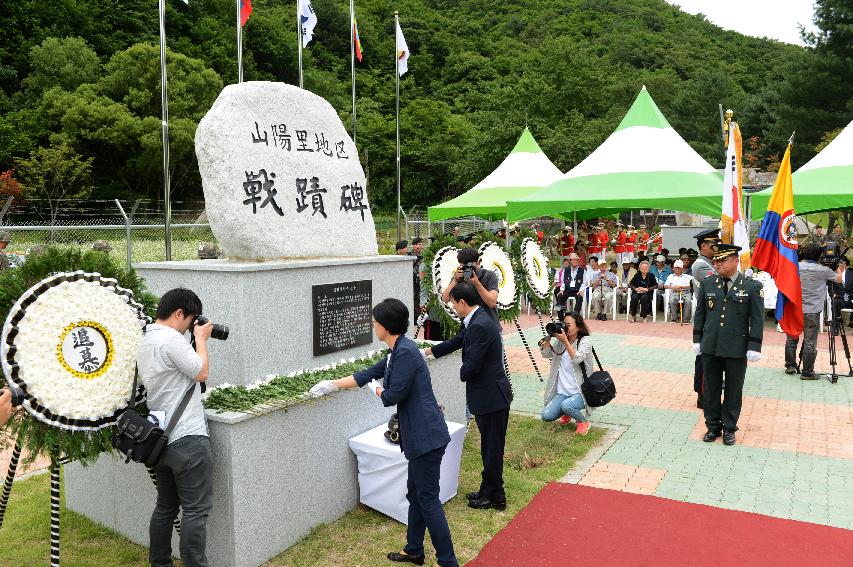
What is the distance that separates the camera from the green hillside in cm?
3133

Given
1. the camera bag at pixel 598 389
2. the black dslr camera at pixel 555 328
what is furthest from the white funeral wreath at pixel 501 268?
the camera bag at pixel 598 389

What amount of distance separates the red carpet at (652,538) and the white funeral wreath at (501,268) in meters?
3.33

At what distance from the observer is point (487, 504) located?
189 inches

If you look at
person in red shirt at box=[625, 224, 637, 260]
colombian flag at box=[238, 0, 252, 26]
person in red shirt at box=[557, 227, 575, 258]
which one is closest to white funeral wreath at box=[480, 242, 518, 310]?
colombian flag at box=[238, 0, 252, 26]

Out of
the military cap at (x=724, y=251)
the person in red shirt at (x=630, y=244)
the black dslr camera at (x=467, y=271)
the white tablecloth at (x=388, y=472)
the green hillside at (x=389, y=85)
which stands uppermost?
the green hillside at (x=389, y=85)

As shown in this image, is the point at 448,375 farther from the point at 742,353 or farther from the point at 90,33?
the point at 90,33

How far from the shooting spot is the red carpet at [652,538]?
404 cm

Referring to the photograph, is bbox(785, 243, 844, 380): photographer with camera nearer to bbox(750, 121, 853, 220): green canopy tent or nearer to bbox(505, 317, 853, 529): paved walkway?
bbox(505, 317, 853, 529): paved walkway

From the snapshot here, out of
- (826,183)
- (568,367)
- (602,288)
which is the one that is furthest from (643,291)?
(568,367)

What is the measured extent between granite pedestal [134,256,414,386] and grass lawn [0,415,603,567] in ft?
3.90

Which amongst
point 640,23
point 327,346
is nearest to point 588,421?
point 327,346

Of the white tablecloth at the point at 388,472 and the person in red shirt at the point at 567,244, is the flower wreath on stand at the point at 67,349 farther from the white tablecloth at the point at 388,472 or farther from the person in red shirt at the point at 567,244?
the person in red shirt at the point at 567,244

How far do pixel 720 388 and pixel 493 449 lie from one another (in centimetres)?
288

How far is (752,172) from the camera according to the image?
3416 cm
